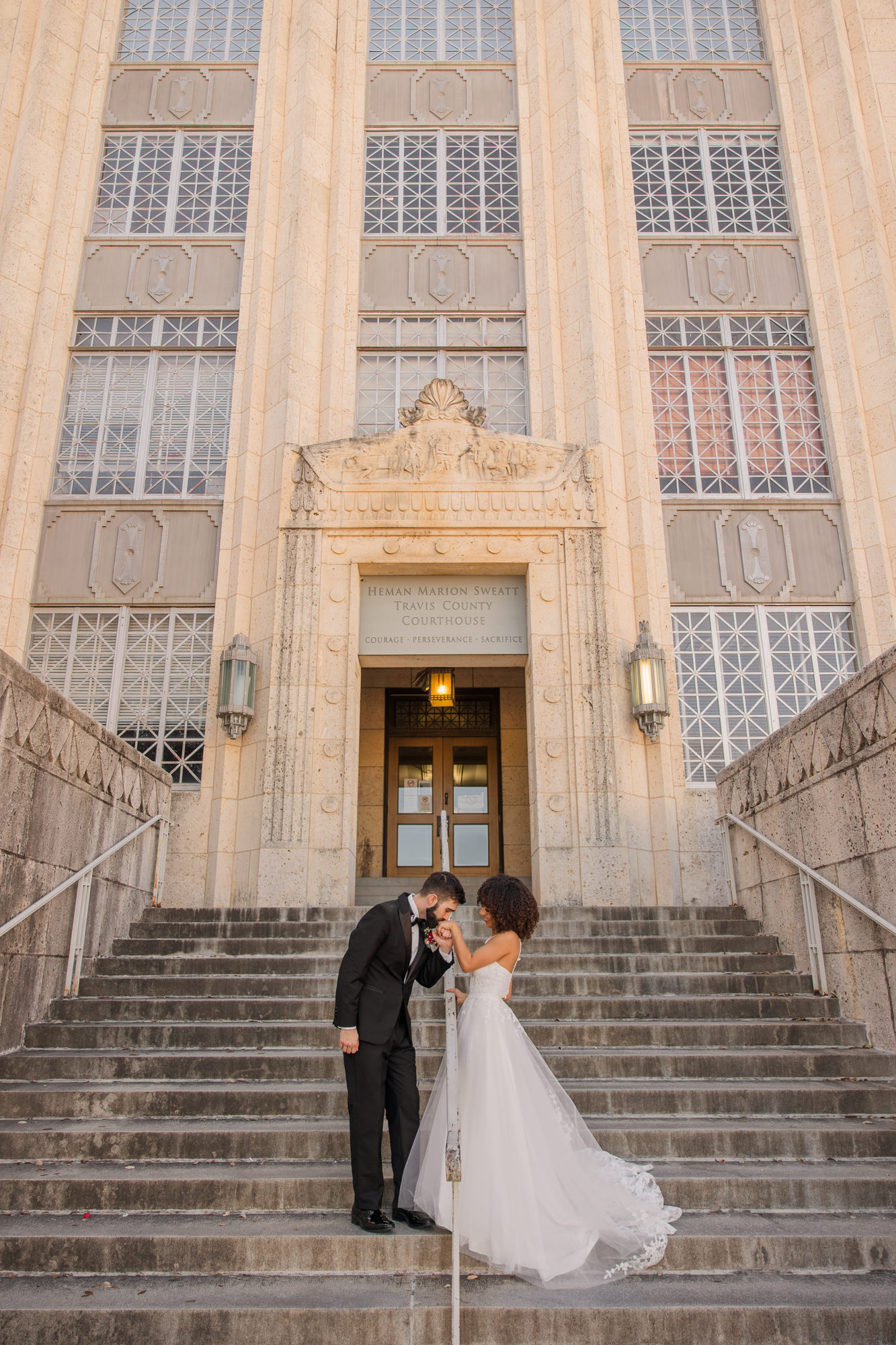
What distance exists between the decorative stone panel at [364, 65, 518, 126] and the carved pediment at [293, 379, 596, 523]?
5943mm

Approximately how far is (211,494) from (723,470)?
279 inches

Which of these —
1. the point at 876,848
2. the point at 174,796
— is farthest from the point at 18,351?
the point at 876,848

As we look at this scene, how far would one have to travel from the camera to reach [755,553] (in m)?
12.4

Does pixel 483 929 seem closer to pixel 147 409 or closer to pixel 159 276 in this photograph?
pixel 147 409

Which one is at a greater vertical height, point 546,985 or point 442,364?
point 442,364

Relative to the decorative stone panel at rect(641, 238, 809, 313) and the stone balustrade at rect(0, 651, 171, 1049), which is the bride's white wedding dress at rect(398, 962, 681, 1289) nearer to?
the stone balustrade at rect(0, 651, 171, 1049)

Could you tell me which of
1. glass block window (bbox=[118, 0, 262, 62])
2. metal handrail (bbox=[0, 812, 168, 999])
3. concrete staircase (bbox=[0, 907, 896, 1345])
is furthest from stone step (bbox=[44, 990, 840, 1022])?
glass block window (bbox=[118, 0, 262, 62])

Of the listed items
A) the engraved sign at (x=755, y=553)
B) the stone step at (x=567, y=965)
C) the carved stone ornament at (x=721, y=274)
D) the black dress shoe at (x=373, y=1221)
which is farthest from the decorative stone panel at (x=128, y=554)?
the black dress shoe at (x=373, y=1221)

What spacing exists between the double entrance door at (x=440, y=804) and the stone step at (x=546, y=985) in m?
6.59

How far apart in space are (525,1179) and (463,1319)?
1.88 feet

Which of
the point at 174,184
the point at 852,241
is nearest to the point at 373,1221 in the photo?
the point at 852,241

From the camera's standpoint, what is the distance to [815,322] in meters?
13.3

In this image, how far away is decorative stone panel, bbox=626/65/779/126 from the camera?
14.4m

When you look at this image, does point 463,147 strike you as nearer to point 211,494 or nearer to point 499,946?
point 211,494
